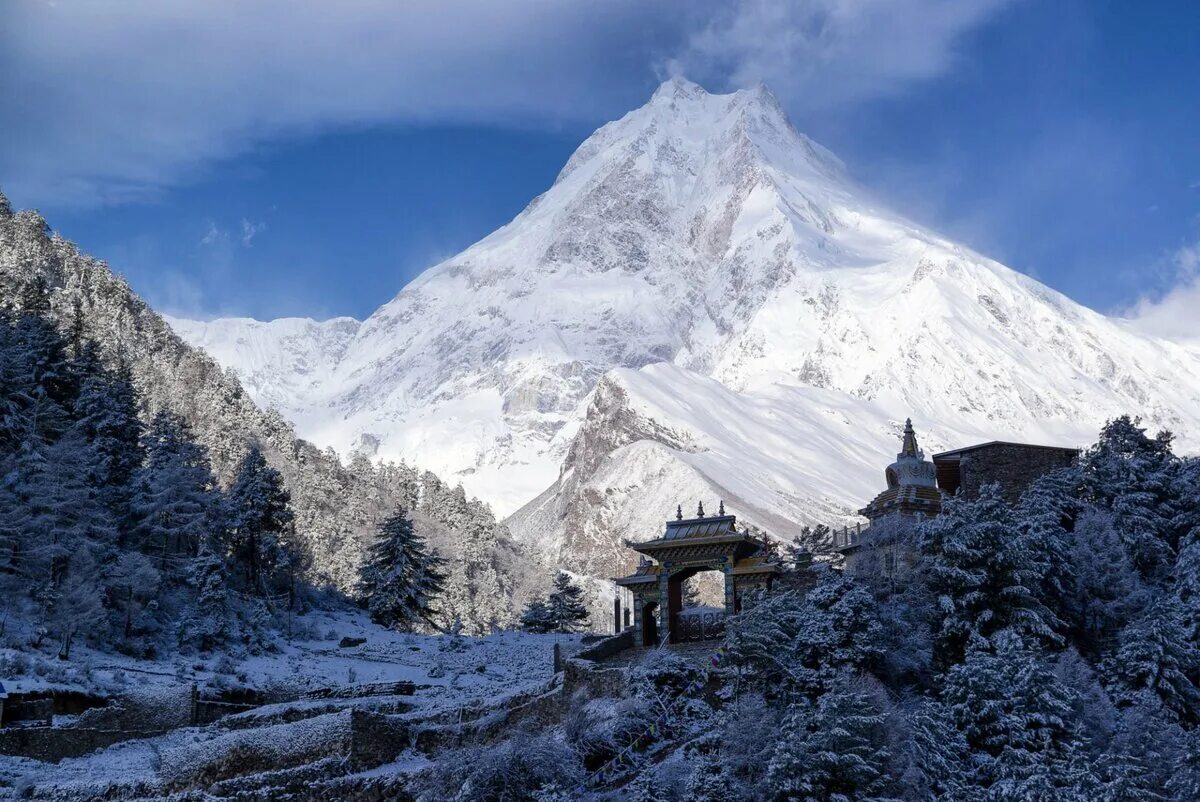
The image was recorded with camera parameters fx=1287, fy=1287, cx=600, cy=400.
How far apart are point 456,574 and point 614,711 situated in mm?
56954

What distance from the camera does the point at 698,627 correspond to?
4234cm

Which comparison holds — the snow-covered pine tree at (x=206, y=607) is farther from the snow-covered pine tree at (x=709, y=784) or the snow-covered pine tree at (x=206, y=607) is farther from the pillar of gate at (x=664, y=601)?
the snow-covered pine tree at (x=709, y=784)

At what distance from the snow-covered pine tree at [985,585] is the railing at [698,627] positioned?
784cm

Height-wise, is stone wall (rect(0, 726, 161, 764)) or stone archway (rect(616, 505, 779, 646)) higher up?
stone archway (rect(616, 505, 779, 646))

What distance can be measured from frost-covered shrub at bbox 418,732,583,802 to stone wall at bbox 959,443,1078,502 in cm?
2068

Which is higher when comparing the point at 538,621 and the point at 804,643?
the point at 538,621

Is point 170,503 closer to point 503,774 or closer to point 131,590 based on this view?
point 131,590

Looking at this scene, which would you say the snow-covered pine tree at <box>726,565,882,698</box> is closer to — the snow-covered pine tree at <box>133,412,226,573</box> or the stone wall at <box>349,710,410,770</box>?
the stone wall at <box>349,710,410,770</box>

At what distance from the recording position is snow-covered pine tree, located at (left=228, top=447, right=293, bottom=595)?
6175cm

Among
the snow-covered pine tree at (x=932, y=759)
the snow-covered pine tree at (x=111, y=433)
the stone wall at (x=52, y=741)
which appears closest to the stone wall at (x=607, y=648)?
the snow-covered pine tree at (x=932, y=759)

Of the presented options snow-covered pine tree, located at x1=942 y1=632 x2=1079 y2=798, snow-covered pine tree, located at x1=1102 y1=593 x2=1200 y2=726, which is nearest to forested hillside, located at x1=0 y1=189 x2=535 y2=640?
snow-covered pine tree, located at x1=942 y1=632 x2=1079 y2=798

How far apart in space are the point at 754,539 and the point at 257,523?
28.4 meters

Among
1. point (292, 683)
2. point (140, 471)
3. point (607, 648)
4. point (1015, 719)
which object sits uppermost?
point (140, 471)

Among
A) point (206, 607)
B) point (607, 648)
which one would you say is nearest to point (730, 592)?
point (607, 648)
